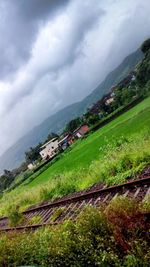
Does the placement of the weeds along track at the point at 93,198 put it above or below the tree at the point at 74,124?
below

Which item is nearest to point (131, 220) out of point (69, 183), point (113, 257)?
point (113, 257)

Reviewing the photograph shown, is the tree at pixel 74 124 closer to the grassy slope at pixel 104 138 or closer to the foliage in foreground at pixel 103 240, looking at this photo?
the grassy slope at pixel 104 138

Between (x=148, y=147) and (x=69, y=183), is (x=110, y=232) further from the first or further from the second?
(x=69, y=183)

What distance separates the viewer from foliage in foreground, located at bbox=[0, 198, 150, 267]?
7.75 meters

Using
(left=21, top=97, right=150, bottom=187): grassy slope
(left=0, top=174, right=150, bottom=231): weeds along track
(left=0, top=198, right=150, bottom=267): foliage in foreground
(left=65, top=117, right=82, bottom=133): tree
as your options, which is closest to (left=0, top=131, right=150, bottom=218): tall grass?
(left=0, top=174, right=150, bottom=231): weeds along track

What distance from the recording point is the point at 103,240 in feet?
27.8

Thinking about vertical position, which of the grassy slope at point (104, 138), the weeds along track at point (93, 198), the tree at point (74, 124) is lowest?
the grassy slope at point (104, 138)

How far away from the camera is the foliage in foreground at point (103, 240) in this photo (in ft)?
25.4

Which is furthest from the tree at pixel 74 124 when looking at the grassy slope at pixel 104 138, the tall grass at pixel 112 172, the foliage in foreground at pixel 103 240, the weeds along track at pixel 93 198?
the foliage in foreground at pixel 103 240

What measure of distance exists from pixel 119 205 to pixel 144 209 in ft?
1.83

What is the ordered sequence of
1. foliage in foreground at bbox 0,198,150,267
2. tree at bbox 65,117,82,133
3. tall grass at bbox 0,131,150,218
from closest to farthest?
foliage in foreground at bbox 0,198,150,267 < tall grass at bbox 0,131,150,218 < tree at bbox 65,117,82,133

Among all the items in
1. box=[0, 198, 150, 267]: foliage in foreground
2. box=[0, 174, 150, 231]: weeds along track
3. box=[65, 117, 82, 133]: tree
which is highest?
box=[65, 117, 82, 133]: tree

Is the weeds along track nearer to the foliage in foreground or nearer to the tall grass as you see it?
the tall grass

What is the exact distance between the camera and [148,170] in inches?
605
